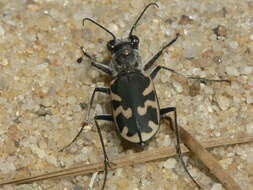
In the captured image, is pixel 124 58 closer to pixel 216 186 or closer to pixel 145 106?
pixel 145 106

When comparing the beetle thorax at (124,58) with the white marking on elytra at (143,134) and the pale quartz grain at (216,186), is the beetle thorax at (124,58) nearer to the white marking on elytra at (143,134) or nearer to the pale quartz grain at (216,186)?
the white marking on elytra at (143,134)

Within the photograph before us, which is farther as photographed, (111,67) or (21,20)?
(21,20)

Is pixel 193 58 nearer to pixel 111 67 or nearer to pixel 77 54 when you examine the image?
pixel 111 67

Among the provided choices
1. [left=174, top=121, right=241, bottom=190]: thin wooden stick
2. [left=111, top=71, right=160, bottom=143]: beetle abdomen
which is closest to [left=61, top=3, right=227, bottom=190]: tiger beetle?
[left=111, top=71, right=160, bottom=143]: beetle abdomen

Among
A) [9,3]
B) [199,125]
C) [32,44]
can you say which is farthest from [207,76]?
[9,3]

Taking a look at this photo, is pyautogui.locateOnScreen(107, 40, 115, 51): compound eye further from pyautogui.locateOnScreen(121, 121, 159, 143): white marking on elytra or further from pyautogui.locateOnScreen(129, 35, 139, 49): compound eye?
pyautogui.locateOnScreen(121, 121, 159, 143): white marking on elytra

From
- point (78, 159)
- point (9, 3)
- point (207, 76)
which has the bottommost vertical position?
point (78, 159)
